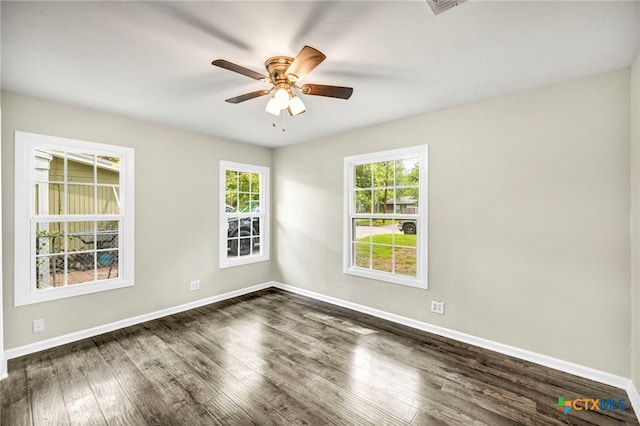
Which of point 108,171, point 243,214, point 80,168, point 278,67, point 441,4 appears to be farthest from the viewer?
point 243,214

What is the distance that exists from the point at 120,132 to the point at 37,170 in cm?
86

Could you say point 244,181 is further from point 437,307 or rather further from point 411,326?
point 437,307

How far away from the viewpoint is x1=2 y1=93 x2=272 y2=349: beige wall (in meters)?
2.62

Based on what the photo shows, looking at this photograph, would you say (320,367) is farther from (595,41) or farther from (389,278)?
(595,41)

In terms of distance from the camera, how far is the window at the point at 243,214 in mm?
4348

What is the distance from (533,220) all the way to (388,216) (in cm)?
152

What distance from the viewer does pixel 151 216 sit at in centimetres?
353

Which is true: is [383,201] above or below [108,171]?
below

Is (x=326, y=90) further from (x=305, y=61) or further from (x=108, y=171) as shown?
(x=108, y=171)

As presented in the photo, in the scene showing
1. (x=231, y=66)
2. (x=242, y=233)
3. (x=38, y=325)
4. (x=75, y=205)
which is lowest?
(x=38, y=325)

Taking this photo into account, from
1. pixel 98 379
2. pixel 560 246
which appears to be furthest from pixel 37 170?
pixel 560 246

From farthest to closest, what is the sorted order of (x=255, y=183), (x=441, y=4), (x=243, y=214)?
(x=255, y=183) → (x=243, y=214) → (x=441, y=4)

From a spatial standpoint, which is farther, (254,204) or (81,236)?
(254,204)

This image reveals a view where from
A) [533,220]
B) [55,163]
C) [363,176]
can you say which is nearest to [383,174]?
[363,176]
